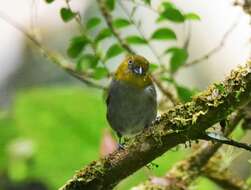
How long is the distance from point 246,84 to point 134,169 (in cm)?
56

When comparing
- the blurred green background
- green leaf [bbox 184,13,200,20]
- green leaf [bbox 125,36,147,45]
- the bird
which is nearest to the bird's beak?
the bird

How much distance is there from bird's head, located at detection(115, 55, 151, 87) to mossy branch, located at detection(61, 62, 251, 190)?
0.76 meters

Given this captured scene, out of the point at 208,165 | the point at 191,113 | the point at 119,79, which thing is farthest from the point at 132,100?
the point at 191,113

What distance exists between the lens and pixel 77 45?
3.63 m

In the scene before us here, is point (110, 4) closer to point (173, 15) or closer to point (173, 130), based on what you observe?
point (173, 15)

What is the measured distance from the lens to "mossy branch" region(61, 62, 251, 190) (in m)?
2.48

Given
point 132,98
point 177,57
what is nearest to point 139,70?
point 132,98

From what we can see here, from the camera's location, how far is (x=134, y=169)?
267 cm

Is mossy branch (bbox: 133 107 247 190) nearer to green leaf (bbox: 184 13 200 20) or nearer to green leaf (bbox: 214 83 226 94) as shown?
green leaf (bbox: 184 13 200 20)

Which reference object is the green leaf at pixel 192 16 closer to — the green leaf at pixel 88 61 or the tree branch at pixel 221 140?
the green leaf at pixel 88 61

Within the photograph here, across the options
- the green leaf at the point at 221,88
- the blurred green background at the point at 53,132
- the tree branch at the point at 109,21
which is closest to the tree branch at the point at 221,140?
the green leaf at the point at 221,88

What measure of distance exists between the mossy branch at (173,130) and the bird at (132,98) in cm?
62

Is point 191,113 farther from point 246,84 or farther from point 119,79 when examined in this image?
point 119,79

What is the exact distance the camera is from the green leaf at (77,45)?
11.8ft
